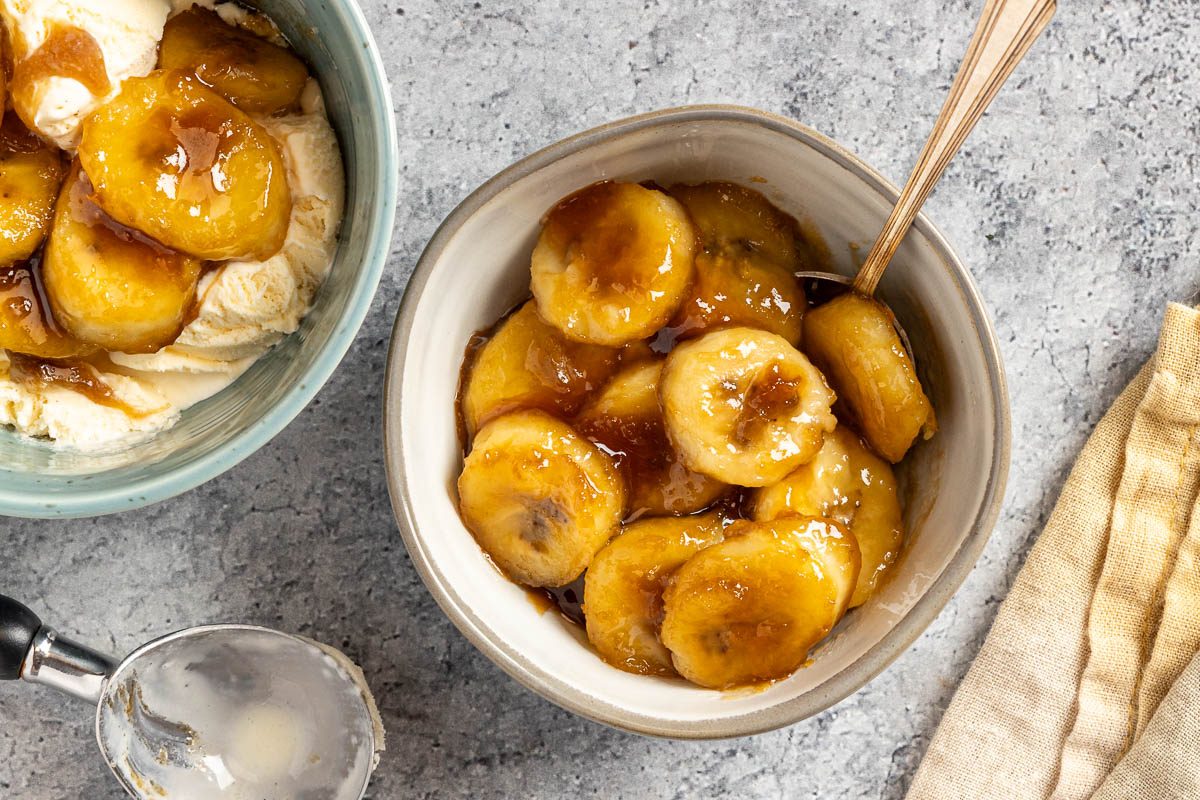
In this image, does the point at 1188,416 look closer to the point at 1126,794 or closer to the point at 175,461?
the point at 1126,794

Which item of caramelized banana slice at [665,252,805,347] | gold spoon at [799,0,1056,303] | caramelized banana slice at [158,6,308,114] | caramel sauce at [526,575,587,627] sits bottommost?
caramel sauce at [526,575,587,627]

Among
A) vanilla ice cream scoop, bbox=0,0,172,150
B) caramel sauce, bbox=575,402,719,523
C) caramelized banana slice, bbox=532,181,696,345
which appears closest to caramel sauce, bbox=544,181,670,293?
caramelized banana slice, bbox=532,181,696,345

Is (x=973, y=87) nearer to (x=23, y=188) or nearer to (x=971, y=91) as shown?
(x=971, y=91)

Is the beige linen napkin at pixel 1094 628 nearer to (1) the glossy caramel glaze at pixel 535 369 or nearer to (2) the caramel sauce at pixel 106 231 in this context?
(1) the glossy caramel glaze at pixel 535 369

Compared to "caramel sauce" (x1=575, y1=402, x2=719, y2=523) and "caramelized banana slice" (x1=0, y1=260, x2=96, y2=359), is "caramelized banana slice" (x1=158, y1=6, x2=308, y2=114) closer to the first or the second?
"caramelized banana slice" (x1=0, y1=260, x2=96, y2=359)

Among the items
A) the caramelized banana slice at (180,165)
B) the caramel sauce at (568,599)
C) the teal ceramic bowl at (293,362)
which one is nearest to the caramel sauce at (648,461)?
the caramel sauce at (568,599)
